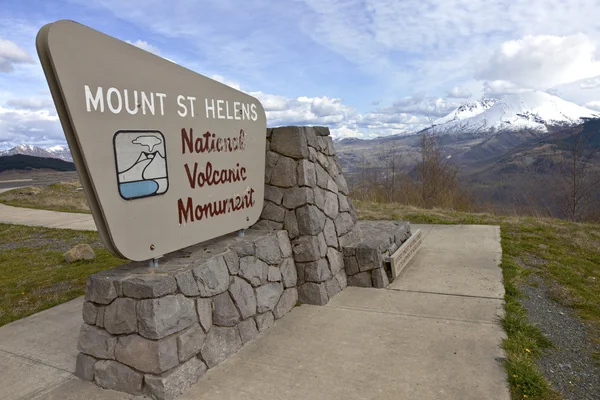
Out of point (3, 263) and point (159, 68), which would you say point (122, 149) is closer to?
point (159, 68)

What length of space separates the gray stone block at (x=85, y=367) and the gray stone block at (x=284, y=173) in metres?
2.55

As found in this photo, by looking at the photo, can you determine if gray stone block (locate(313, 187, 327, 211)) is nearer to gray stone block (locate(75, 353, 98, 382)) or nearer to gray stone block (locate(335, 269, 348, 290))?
gray stone block (locate(335, 269, 348, 290))

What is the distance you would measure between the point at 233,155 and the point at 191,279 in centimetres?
142

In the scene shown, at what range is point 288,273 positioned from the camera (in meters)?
4.63

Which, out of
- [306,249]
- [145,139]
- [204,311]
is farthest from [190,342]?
[306,249]

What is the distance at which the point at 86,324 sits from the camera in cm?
329

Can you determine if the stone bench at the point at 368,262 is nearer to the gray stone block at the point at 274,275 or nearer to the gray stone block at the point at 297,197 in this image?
the gray stone block at the point at 297,197

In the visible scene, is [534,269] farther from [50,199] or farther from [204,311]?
[50,199]

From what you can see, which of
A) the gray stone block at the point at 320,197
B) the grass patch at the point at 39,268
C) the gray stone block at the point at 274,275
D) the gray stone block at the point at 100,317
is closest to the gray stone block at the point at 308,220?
the gray stone block at the point at 320,197

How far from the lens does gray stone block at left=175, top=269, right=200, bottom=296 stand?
3180mm

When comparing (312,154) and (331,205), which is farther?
(331,205)

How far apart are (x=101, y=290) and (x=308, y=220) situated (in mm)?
2223

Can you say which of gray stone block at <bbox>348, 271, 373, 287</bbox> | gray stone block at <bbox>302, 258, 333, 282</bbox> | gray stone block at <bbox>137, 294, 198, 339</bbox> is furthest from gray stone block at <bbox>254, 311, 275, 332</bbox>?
gray stone block at <bbox>348, 271, 373, 287</bbox>

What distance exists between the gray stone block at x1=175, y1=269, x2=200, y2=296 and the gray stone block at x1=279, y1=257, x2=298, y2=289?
4.41ft
